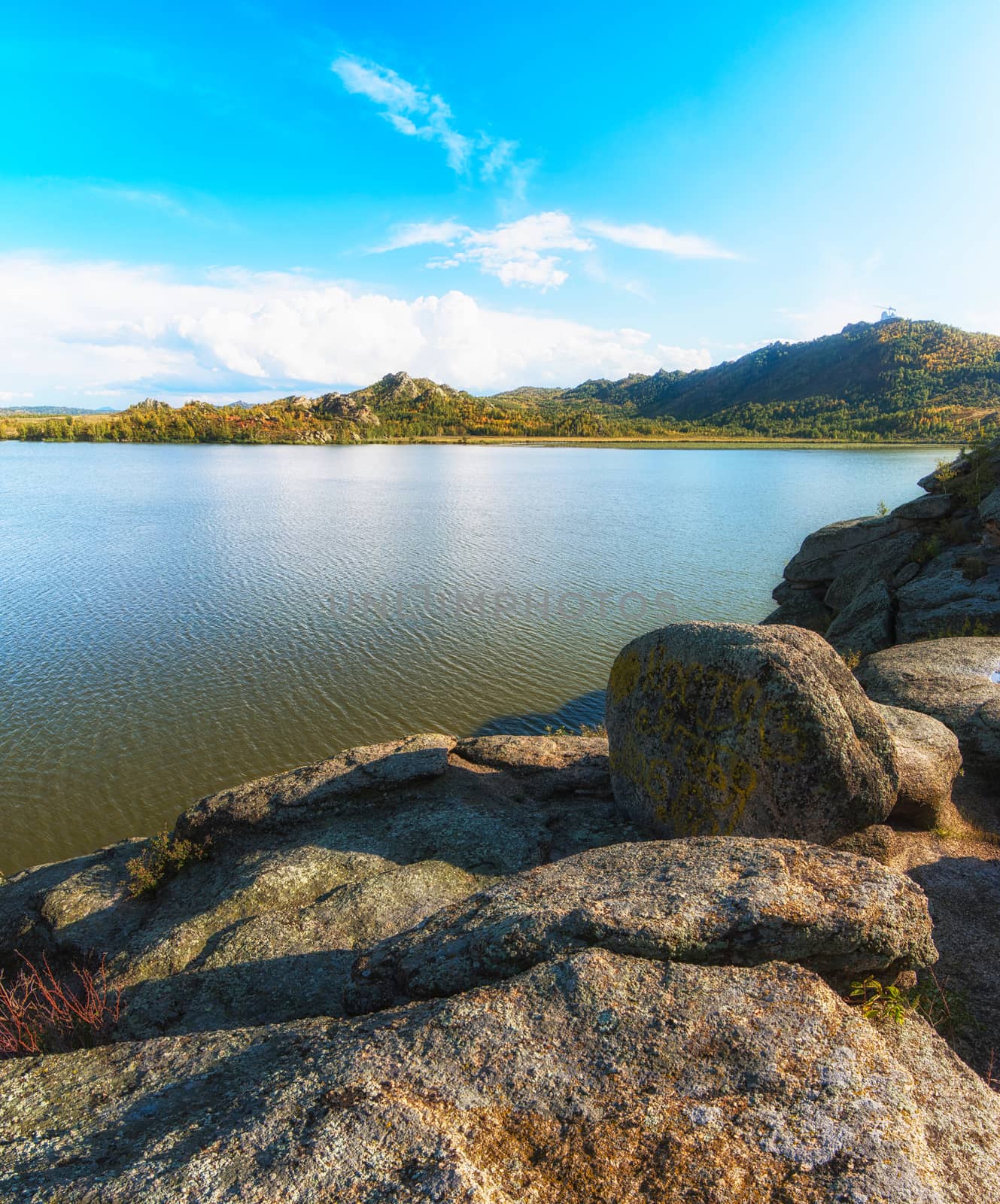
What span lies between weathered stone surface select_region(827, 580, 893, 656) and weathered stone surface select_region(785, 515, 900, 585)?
3.88 m

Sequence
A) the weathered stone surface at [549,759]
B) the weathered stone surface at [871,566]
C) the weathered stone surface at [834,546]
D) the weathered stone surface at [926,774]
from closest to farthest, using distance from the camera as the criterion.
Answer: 1. the weathered stone surface at [926,774]
2. the weathered stone surface at [549,759]
3. the weathered stone surface at [871,566]
4. the weathered stone surface at [834,546]

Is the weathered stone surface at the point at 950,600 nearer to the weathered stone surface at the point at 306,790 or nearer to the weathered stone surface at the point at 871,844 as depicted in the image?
the weathered stone surface at the point at 871,844

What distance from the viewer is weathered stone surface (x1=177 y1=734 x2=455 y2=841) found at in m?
12.4

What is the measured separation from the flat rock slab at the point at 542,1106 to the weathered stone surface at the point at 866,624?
63.5 ft

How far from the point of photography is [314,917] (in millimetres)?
9156

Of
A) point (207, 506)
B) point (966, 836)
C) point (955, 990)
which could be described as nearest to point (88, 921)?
point (955, 990)

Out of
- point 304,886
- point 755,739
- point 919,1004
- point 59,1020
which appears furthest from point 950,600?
point 59,1020

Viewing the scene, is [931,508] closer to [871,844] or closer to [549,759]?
[871,844]

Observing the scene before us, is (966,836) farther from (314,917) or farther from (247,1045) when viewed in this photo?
(247,1045)

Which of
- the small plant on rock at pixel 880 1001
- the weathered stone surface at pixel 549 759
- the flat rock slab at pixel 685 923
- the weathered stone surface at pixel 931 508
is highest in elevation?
the weathered stone surface at pixel 931 508

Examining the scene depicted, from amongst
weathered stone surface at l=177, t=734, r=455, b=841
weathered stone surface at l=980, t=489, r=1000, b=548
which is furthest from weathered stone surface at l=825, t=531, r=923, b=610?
weathered stone surface at l=177, t=734, r=455, b=841

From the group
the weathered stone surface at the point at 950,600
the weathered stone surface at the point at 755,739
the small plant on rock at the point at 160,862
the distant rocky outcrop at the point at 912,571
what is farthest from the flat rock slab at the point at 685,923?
the weathered stone surface at the point at 950,600

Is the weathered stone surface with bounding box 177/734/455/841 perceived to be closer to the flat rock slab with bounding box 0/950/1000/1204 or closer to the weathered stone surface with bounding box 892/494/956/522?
the flat rock slab with bounding box 0/950/1000/1204

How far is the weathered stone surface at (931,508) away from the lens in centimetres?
2564
